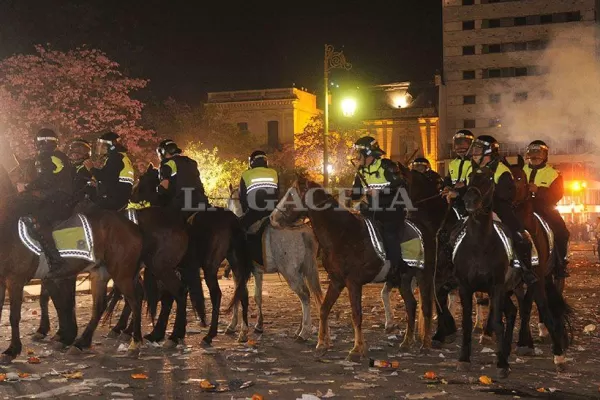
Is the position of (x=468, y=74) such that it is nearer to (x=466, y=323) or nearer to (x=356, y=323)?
(x=356, y=323)

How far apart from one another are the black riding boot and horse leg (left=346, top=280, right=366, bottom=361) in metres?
2.21

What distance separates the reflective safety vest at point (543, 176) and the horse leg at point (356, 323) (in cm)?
372

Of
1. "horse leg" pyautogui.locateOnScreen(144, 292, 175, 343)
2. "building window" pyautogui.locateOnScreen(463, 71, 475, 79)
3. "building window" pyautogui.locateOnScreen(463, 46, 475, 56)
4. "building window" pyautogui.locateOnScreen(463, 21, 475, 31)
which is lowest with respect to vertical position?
"horse leg" pyautogui.locateOnScreen(144, 292, 175, 343)

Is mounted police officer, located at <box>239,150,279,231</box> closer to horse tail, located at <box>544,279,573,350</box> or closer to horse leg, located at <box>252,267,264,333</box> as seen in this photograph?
horse leg, located at <box>252,267,264,333</box>

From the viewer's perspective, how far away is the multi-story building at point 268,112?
7744cm

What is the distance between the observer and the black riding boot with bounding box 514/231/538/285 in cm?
1197

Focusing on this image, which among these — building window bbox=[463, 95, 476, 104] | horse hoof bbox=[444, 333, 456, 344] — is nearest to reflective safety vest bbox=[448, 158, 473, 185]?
horse hoof bbox=[444, 333, 456, 344]

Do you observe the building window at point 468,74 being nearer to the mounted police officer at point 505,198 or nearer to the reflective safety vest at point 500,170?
the mounted police officer at point 505,198

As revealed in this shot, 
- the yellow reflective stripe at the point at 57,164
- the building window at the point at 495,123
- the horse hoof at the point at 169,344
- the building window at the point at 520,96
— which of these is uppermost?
the building window at the point at 520,96

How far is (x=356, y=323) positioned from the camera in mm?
12500

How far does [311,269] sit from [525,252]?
4064 millimetres

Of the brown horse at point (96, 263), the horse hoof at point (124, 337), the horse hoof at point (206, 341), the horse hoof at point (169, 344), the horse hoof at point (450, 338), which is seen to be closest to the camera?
the brown horse at point (96, 263)

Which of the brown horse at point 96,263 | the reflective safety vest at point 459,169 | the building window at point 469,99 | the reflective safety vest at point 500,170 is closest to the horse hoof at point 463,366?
the reflective safety vest at point 500,170

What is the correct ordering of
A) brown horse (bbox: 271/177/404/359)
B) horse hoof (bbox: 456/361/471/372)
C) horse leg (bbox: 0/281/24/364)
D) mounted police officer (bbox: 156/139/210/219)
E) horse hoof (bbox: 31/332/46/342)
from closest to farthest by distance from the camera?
1. horse hoof (bbox: 456/361/471/372)
2. horse leg (bbox: 0/281/24/364)
3. brown horse (bbox: 271/177/404/359)
4. horse hoof (bbox: 31/332/46/342)
5. mounted police officer (bbox: 156/139/210/219)
